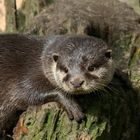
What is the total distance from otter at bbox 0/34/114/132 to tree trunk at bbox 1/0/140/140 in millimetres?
119

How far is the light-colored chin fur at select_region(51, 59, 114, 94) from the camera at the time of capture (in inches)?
189

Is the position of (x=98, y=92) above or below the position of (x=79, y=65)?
below

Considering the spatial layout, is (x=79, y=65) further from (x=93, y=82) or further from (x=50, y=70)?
(x=50, y=70)

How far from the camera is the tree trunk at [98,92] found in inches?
203

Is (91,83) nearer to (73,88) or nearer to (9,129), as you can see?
(73,88)

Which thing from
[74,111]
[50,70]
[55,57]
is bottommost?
[74,111]

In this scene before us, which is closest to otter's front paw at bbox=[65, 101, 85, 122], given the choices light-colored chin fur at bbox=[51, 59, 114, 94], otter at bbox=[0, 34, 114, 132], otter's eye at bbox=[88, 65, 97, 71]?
otter at bbox=[0, 34, 114, 132]

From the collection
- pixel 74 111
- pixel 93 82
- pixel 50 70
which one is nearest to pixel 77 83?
pixel 93 82

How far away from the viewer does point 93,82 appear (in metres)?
4.85

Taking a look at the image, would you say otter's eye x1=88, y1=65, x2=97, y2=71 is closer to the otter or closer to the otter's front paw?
the otter

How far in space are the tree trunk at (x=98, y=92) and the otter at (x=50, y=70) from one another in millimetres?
119

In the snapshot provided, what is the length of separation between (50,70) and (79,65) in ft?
1.31

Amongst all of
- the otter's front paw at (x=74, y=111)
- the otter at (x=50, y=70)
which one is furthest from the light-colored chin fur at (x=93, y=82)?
the otter's front paw at (x=74, y=111)

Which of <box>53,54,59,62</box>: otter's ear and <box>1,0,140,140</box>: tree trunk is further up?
<box>53,54,59,62</box>: otter's ear
